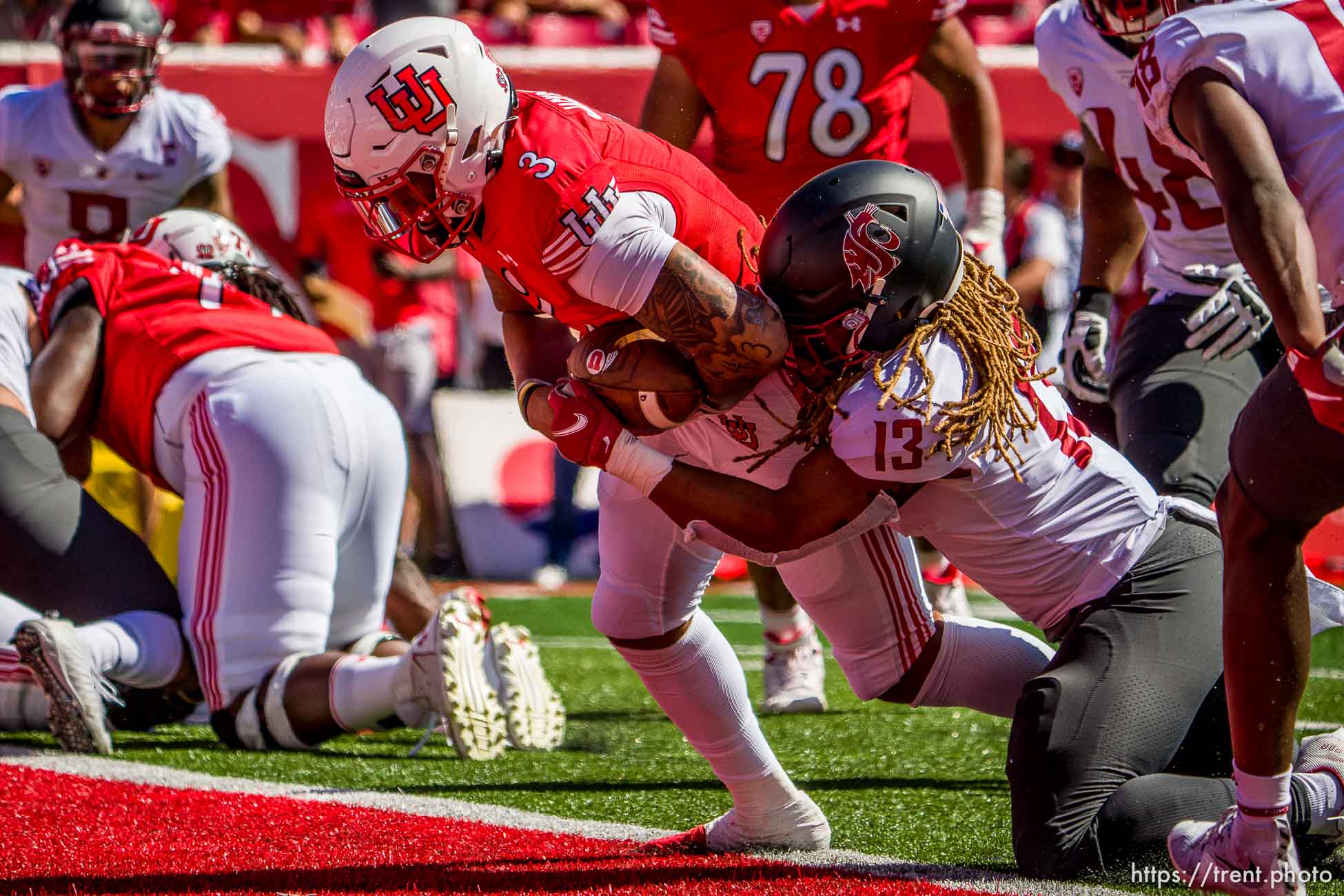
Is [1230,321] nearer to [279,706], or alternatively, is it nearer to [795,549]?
[795,549]

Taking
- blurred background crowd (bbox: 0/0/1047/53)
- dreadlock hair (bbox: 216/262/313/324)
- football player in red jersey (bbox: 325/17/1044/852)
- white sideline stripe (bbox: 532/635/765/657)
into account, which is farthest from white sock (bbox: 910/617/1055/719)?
blurred background crowd (bbox: 0/0/1047/53)

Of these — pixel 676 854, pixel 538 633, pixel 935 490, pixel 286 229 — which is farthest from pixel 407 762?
pixel 286 229

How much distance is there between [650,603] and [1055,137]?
6554 millimetres

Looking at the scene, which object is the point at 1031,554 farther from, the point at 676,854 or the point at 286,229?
the point at 286,229

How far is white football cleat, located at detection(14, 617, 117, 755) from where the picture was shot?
3568 millimetres

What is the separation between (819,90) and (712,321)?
2026 millimetres

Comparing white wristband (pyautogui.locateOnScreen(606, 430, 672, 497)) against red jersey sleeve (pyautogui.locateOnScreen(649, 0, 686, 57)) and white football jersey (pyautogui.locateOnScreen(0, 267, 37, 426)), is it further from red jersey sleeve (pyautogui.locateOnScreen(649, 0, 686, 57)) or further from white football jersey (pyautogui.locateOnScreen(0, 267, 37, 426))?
red jersey sleeve (pyautogui.locateOnScreen(649, 0, 686, 57))

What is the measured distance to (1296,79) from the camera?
239 cm

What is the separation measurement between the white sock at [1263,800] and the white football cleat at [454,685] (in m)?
1.73

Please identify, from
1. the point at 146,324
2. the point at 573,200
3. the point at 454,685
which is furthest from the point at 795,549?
the point at 146,324

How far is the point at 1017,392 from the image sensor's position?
9.04 ft

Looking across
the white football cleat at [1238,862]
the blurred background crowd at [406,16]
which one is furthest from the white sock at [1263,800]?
the blurred background crowd at [406,16]

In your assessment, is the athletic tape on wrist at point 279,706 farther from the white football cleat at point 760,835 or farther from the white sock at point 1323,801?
the white sock at point 1323,801

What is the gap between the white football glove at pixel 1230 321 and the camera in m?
3.67
